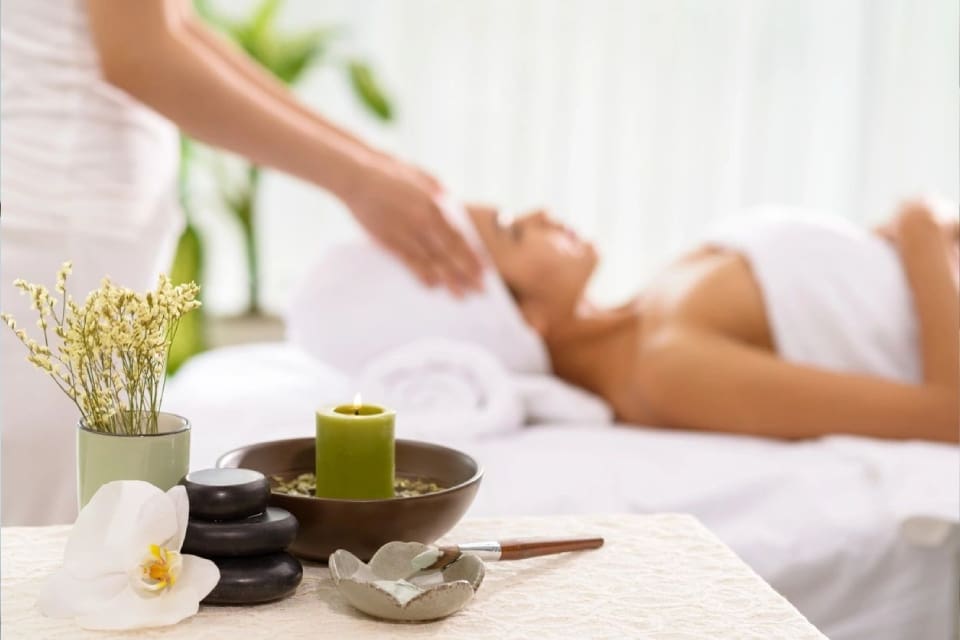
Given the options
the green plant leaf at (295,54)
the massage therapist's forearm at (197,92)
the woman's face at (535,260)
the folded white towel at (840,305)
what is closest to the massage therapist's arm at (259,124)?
the massage therapist's forearm at (197,92)

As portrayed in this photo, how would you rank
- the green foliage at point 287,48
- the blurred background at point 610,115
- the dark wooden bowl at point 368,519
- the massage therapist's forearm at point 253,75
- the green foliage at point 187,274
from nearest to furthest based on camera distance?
the dark wooden bowl at point 368,519 → the massage therapist's forearm at point 253,75 → the green foliage at point 187,274 → the green foliage at point 287,48 → the blurred background at point 610,115

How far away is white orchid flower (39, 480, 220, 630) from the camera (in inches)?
29.5

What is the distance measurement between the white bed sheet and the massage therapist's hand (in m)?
0.34

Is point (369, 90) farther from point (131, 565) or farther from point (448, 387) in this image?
point (131, 565)

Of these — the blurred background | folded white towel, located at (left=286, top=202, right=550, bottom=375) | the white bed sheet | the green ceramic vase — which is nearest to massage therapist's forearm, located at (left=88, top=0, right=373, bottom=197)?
folded white towel, located at (left=286, top=202, right=550, bottom=375)

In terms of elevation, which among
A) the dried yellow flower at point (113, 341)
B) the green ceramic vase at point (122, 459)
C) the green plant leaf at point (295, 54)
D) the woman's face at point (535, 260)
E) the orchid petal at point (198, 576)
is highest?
the green plant leaf at point (295, 54)

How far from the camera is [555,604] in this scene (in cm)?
83

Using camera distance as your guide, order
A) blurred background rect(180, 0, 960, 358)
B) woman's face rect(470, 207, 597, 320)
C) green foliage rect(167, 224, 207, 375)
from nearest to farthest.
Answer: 1. woman's face rect(470, 207, 597, 320)
2. green foliage rect(167, 224, 207, 375)
3. blurred background rect(180, 0, 960, 358)

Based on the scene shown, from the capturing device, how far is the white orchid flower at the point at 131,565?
750mm

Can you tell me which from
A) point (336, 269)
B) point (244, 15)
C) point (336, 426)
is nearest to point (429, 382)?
point (336, 269)

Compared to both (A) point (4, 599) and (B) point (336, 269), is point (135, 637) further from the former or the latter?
(B) point (336, 269)

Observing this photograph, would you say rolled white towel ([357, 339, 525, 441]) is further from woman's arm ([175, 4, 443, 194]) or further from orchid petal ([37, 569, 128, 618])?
orchid petal ([37, 569, 128, 618])

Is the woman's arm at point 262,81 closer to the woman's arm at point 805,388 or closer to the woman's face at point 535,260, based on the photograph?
the woman's face at point 535,260

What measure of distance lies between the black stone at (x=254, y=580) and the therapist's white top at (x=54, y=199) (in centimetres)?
44
